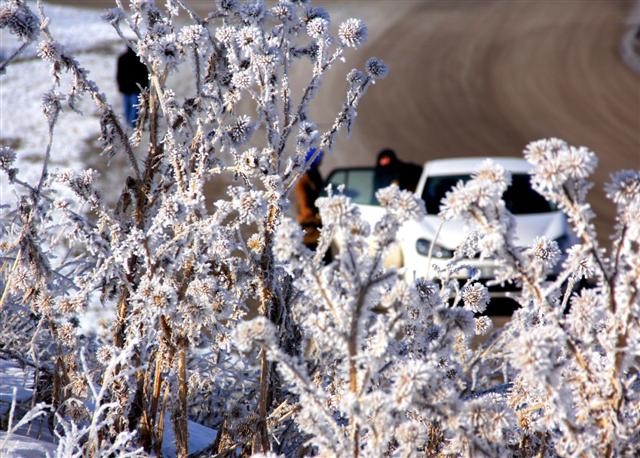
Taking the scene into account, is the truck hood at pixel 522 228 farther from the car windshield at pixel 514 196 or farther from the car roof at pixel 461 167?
the car roof at pixel 461 167

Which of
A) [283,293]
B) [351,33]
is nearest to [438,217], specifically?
[351,33]

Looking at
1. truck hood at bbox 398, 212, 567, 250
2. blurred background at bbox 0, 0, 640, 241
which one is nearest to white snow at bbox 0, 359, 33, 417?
truck hood at bbox 398, 212, 567, 250

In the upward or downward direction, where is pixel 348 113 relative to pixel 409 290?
Answer: upward

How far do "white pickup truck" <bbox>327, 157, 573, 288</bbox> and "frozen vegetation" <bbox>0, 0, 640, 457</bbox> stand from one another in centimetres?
597

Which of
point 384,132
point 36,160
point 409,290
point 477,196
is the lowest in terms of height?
point 409,290

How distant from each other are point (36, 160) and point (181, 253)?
12.5 meters

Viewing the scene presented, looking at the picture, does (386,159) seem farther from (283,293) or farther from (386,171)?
(283,293)

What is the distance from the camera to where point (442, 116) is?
20531 mm

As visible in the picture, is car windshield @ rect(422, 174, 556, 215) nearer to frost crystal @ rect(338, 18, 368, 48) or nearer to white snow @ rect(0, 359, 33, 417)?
white snow @ rect(0, 359, 33, 417)

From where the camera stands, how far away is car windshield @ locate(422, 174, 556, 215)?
10250 millimetres

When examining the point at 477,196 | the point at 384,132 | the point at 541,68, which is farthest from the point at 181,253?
the point at 541,68

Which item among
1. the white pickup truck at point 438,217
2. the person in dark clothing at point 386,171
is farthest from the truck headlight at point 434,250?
the person in dark clothing at point 386,171

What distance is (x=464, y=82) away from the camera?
22984 mm

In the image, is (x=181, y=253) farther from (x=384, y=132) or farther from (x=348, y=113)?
(x=384, y=132)
